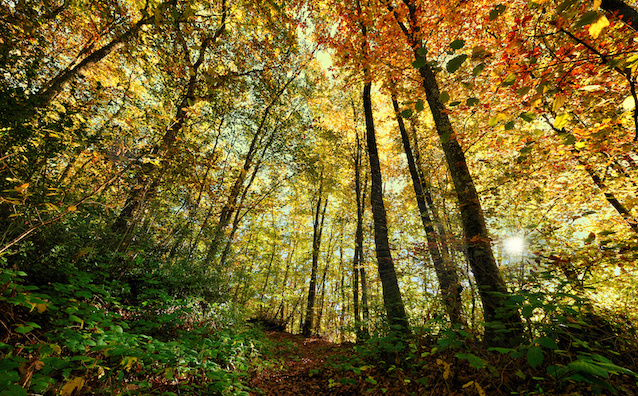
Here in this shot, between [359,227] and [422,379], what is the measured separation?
7574 mm

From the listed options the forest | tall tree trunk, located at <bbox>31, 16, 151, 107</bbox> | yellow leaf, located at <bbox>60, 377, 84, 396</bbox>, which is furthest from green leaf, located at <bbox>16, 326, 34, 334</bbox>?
tall tree trunk, located at <bbox>31, 16, 151, 107</bbox>

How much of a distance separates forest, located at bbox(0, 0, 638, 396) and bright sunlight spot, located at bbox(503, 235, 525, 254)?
8cm

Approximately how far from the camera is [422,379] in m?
3.06

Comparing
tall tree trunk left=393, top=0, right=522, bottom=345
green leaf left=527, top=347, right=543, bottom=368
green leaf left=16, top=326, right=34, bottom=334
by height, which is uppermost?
tall tree trunk left=393, top=0, right=522, bottom=345

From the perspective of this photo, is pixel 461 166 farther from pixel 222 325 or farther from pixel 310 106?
pixel 310 106

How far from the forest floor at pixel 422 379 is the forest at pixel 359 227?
1.4 inches

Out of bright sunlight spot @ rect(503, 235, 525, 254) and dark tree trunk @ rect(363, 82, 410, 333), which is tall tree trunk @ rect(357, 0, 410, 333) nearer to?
dark tree trunk @ rect(363, 82, 410, 333)

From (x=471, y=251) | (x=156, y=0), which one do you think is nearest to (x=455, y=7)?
(x=471, y=251)

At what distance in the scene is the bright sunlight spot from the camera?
3.72 m

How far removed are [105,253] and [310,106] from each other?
33.0 feet

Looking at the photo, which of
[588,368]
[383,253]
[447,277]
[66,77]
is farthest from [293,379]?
[66,77]

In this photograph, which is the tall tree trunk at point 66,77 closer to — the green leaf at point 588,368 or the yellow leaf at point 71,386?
the yellow leaf at point 71,386

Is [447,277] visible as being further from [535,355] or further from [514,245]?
[535,355]

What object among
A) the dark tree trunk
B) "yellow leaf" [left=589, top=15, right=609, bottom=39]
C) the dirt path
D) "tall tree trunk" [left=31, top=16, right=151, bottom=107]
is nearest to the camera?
"yellow leaf" [left=589, top=15, right=609, bottom=39]
